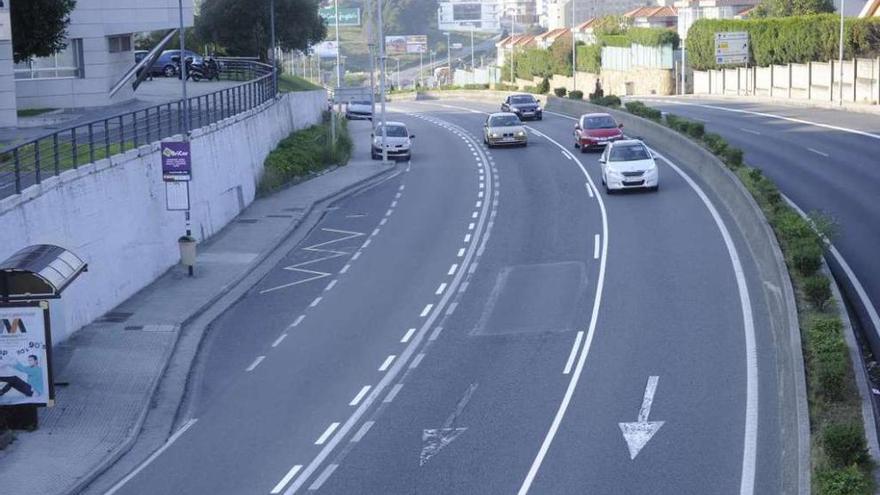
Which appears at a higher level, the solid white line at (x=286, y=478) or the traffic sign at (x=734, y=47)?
the traffic sign at (x=734, y=47)

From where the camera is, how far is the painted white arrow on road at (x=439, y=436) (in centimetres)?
1750

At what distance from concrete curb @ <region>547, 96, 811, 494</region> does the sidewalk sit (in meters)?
9.39

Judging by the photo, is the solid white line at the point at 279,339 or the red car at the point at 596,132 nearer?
the solid white line at the point at 279,339

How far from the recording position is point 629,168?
37875 millimetres

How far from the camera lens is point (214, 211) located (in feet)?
119

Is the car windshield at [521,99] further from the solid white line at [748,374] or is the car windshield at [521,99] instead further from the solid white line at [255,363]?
the solid white line at [255,363]

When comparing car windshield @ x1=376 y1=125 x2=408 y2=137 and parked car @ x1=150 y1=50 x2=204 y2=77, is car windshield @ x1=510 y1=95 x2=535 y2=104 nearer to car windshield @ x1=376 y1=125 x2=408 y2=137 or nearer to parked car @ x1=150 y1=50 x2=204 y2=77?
car windshield @ x1=376 y1=125 x2=408 y2=137

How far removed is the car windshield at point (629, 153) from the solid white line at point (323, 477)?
75.4ft

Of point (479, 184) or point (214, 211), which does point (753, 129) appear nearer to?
point (479, 184)

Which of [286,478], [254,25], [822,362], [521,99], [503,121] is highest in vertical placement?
[254,25]

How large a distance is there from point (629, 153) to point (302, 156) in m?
14.8

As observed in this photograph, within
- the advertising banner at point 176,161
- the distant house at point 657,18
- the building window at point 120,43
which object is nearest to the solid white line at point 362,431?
the advertising banner at point 176,161

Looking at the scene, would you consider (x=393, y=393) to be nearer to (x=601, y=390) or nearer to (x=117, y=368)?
(x=601, y=390)

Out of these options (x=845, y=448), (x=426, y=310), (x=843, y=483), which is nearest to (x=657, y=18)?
(x=426, y=310)
